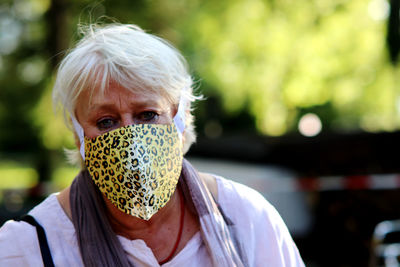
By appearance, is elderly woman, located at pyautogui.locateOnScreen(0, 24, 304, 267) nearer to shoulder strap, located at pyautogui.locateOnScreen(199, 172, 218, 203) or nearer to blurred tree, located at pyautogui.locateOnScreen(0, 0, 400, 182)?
shoulder strap, located at pyautogui.locateOnScreen(199, 172, 218, 203)

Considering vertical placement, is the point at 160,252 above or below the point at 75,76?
below

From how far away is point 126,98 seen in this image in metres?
2.01

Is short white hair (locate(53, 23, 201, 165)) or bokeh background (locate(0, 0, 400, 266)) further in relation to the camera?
bokeh background (locate(0, 0, 400, 266))

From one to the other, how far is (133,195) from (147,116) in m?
0.32

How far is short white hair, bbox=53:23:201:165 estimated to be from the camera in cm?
203

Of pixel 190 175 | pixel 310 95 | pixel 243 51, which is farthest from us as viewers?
pixel 310 95

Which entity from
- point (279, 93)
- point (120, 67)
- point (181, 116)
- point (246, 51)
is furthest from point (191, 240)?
point (279, 93)

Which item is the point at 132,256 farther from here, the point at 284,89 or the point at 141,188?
the point at 284,89

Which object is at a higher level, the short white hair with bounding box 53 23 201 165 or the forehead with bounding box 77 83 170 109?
the short white hair with bounding box 53 23 201 165

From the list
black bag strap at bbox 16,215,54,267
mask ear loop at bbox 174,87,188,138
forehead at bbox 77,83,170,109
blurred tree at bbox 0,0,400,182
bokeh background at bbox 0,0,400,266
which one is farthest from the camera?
blurred tree at bbox 0,0,400,182

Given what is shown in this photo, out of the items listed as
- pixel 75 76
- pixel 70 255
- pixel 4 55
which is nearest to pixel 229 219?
pixel 70 255

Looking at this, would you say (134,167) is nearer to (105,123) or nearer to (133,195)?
(133,195)

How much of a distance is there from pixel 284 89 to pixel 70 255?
1680 cm

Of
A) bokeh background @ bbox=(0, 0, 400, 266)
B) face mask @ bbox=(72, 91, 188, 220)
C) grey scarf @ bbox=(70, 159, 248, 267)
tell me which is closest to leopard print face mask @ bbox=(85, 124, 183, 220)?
face mask @ bbox=(72, 91, 188, 220)
